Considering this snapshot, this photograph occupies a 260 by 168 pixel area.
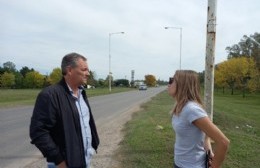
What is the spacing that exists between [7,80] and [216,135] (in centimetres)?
11858

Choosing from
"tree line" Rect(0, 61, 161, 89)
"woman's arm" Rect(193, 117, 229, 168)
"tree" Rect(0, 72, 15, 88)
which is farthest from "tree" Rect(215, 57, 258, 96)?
"tree" Rect(0, 72, 15, 88)

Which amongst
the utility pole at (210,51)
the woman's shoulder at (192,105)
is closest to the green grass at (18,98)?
the utility pole at (210,51)

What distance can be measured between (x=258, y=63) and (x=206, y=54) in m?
61.3

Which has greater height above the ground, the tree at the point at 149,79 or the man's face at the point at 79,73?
the man's face at the point at 79,73

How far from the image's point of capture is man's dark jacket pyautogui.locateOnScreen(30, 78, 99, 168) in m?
3.32

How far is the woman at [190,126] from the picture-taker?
10.8 ft

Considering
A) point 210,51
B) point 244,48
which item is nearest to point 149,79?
point 244,48

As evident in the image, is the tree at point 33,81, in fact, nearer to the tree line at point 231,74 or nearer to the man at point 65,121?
the tree line at point 231,74

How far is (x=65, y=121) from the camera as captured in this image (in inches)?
135

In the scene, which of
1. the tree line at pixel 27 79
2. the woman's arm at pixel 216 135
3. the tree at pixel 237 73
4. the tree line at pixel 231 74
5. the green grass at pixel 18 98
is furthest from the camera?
the tree line at pixel 27 79

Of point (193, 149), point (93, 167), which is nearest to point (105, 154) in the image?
point (93, 167)

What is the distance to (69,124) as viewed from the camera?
3.46m

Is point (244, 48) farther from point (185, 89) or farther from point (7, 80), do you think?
point (185, 89)

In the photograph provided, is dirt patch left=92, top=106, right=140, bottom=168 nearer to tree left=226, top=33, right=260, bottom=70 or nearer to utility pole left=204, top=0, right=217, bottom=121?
utility pole left=204, top=0, right=217, bottom=121
